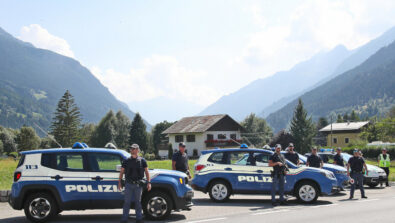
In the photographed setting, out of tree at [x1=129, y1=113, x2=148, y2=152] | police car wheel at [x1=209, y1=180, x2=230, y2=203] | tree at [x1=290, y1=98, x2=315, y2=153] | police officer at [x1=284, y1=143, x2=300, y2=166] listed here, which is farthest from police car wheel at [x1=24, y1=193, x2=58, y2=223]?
tree at [x1=290, y1=98, x2=315, y2=153]

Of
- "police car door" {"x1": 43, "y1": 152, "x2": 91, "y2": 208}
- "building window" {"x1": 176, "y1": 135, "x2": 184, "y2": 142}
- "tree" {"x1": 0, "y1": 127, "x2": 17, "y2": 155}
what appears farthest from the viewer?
"tree" {"x1": 0, "y1": 127, "x2": 17, "y2": 155}

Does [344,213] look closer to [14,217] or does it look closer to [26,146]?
[14,217]

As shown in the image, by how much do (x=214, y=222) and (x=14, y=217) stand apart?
5030 mm

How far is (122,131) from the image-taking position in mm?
95500

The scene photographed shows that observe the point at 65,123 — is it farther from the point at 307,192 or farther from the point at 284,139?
the point at 307,192

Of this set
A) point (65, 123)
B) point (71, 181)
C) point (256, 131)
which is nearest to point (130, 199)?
point (71, 181)

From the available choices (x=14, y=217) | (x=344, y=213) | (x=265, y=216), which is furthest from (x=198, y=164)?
(x=14, y=217)

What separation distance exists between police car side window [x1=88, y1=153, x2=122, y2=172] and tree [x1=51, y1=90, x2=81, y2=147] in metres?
78.8

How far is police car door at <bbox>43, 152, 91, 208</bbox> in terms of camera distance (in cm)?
922

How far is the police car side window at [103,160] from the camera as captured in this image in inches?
370

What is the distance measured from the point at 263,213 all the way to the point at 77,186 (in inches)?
186

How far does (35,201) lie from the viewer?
9.16 m

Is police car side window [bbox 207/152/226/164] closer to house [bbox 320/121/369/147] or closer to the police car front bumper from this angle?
the police car front bumper

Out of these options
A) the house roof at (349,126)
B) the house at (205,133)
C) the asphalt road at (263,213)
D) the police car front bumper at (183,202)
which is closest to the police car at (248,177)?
the asphalt road at (263,213)
